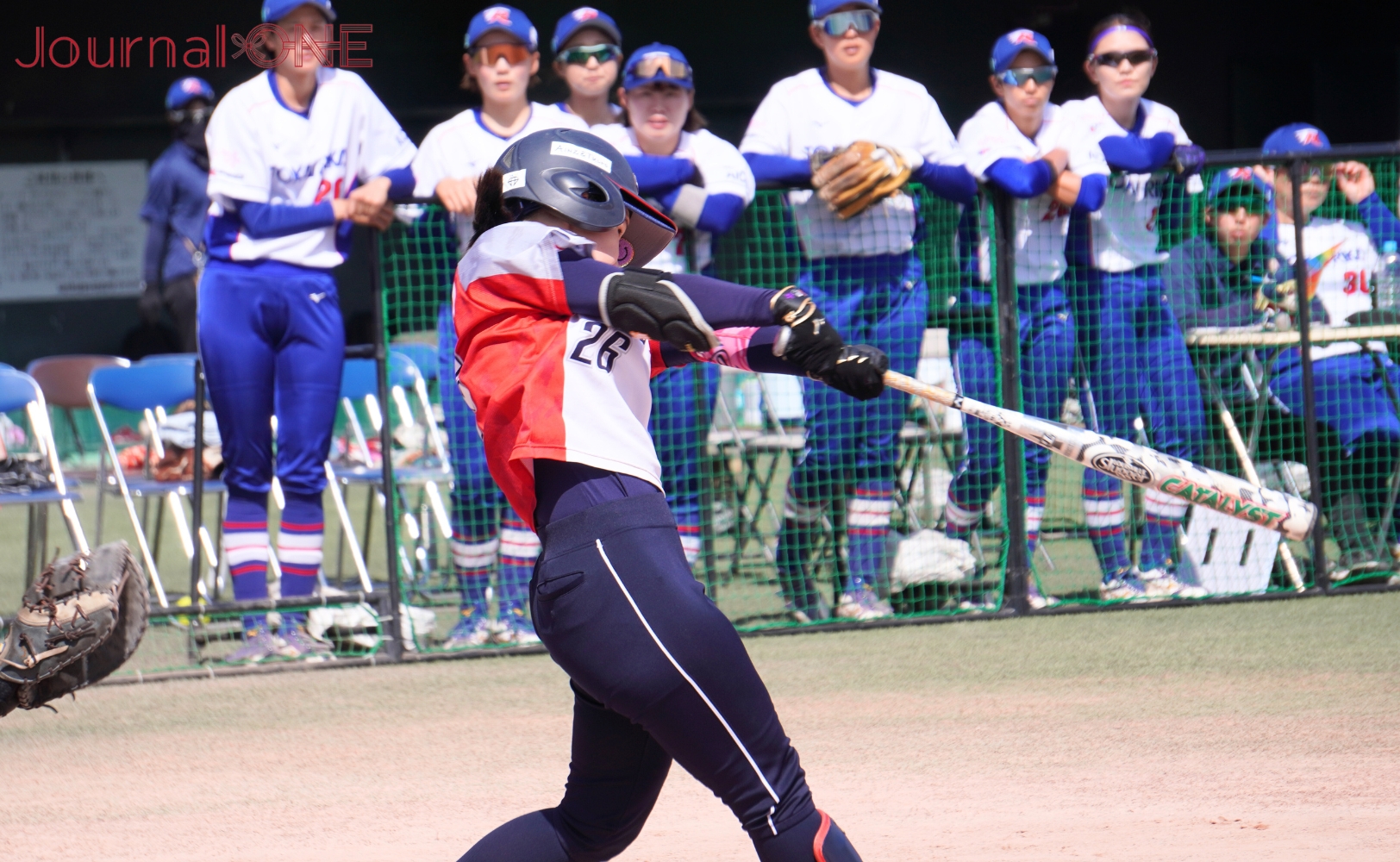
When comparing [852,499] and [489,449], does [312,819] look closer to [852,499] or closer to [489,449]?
[489,449]

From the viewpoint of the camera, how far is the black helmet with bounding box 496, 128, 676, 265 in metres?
2.69

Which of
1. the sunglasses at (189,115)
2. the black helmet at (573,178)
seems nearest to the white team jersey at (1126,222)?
the black helmet at (573,178)

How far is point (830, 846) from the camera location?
8.16 feet

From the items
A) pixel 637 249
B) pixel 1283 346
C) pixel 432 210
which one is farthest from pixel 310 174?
pixel 1283 346

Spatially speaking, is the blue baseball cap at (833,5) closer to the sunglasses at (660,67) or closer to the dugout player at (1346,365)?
the sunglasses at (660,67)

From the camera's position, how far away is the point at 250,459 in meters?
5.79

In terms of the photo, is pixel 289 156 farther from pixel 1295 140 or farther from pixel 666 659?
pixel 1295 140

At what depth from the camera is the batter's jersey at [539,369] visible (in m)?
2.57

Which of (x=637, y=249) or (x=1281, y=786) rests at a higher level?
(x=637, y=249)

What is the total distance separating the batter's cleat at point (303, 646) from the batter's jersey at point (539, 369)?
348cm

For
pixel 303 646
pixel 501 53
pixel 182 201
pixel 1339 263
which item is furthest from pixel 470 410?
pixel 182 201

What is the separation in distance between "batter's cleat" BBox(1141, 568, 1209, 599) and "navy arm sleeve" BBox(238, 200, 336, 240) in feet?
12.1

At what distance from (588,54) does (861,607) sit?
255cm

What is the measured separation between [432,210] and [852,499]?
2089mm
